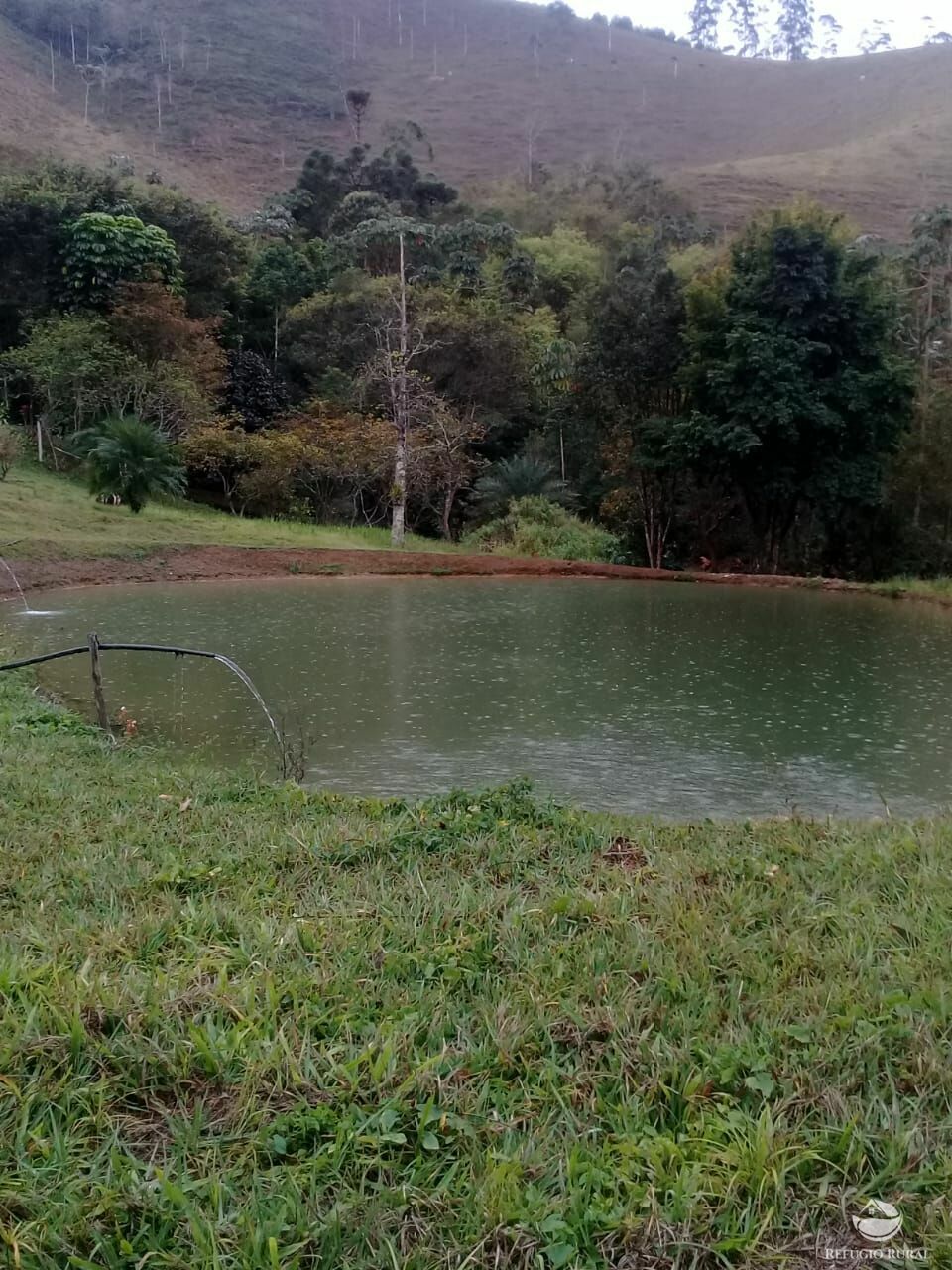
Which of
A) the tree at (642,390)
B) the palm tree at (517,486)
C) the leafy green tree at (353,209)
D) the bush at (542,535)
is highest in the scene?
the leafy green tree at (353,209)

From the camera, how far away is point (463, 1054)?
2121 millimetres

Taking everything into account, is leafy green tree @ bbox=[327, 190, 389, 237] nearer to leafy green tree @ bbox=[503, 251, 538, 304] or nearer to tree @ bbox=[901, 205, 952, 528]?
leafy green tree @ bbox=[503, 251, 538, 304]

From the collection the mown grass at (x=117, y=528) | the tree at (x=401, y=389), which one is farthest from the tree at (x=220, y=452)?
the tree at (x=401, y=389)

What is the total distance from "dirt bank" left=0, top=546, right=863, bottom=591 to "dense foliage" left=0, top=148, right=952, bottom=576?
2288mm

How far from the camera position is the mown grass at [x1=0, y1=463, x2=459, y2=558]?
585 inches

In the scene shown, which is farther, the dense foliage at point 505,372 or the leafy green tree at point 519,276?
the leafy green tree at point 519,276

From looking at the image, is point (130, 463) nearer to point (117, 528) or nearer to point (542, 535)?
point (117, 528)

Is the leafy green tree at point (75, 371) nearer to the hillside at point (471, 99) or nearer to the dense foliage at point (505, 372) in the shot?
the dense foliage at point (505, 372)

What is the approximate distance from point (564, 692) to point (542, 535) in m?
12.2

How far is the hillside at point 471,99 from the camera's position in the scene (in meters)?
56.9

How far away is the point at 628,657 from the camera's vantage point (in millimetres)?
9438

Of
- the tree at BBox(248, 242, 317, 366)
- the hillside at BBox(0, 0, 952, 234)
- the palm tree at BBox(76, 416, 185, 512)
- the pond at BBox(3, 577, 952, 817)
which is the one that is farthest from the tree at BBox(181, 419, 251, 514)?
the hillside at BBox(0, 0, 952, 234)

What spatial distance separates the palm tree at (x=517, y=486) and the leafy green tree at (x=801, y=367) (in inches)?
182

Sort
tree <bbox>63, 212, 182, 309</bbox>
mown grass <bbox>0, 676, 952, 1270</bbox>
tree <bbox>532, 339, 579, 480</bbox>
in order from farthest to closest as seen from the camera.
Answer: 1. tree <bbox>63, 212, 182, 309</bbox>
2. tree <bbox>532, 339, 579, 480</bbox>
3. mown grass <bbox>0, 676, 952, 1270</bbox>
